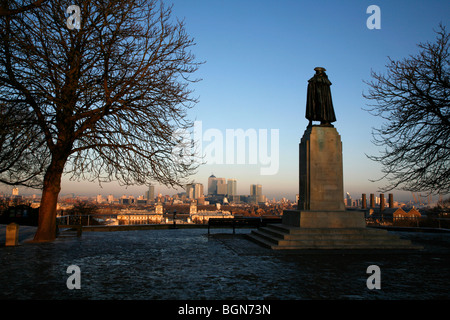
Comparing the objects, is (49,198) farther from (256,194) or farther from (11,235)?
(256,194)

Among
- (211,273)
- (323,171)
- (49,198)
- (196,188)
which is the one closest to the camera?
(211,273)

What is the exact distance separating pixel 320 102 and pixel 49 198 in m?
12.0

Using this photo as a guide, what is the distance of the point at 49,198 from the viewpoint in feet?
45.1

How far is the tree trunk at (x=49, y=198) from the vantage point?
1371cm

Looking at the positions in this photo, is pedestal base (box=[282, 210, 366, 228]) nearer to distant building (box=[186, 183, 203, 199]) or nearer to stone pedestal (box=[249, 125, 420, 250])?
stone pedestal (box=[249, 125, 420, 250])

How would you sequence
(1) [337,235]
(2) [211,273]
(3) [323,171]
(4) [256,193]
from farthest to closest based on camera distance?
(4) [256,193], (3) [323,171], (1) [337,235], (2) [211,273]

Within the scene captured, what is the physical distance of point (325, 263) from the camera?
9.59 m

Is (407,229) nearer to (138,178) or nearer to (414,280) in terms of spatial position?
(414,280)

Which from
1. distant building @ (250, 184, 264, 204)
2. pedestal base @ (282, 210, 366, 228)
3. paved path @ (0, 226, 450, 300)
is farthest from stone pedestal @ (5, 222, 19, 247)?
distant building @ (250, 184, 264, 204)

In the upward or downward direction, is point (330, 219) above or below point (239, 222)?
above

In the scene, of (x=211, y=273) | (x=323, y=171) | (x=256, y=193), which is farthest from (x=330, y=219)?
(x=256, y=193)

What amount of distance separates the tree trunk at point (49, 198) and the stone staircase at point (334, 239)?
8567 millimetres

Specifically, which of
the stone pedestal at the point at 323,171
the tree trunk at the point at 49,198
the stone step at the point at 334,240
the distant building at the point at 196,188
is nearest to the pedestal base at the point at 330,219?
the stone pedestal at the point at 323,171

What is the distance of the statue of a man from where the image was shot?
15.2m
